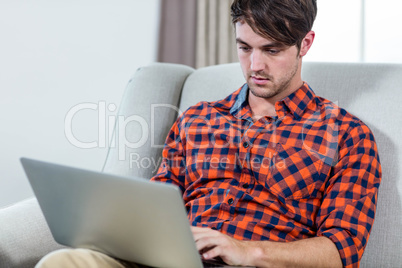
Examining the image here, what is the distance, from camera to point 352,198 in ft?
3.64

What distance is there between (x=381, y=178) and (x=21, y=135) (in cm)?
162

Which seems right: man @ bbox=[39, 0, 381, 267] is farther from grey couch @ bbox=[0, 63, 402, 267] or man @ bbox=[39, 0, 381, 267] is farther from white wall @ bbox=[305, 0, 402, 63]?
white wall @ bbox=[305, 0, 402, 63]

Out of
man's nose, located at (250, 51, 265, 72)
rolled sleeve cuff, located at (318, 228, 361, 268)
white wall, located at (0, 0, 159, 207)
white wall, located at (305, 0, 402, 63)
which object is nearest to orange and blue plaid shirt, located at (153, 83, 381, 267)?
rolled sleeve cuff, located at (318, 228, 361, 268)

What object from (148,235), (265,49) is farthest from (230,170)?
(148,235)

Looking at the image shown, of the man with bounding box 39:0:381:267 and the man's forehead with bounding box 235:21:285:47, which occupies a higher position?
the man's forehead with bounding box 235:21:285:47

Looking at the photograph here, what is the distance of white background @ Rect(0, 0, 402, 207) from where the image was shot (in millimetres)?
2254

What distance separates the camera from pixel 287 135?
4.15 feet

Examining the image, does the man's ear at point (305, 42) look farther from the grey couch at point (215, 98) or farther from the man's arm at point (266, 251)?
the man's arm at point (266, 251)

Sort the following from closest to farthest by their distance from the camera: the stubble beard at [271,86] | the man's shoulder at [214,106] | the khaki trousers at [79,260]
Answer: the khaki trousers at [79,260] → the stubble beard at [271,86] → the man's shoulder at [214,106]

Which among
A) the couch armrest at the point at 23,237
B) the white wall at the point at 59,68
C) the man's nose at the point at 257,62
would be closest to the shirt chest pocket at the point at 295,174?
the man's nose at the point at 257,62

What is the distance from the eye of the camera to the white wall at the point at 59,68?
2.25 m

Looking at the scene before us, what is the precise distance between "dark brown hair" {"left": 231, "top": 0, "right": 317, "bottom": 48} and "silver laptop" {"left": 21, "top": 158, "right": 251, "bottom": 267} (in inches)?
23.2

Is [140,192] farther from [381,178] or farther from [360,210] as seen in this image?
[381,178]

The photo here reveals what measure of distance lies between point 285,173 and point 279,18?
380mm
